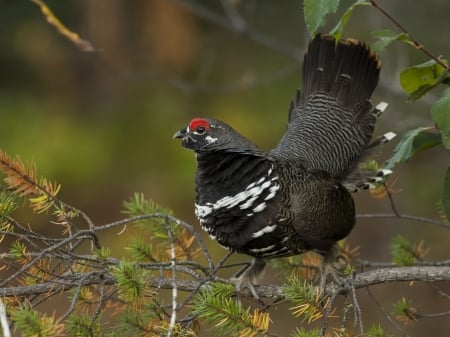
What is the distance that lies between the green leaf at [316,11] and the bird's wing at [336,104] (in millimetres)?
1297

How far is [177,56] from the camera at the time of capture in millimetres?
12250

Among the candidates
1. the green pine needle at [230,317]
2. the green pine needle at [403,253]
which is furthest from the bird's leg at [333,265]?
the green pine needle at [230,317]

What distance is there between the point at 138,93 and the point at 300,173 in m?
9.19

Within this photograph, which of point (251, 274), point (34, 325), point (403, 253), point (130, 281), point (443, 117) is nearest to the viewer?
point (34, 325)

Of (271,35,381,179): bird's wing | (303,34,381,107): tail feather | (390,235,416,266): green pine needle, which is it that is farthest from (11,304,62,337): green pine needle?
(303,34,381,107): tail feather

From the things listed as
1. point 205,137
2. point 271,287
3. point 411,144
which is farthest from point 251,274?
point 411,144

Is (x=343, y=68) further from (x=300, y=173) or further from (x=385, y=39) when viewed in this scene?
(x=385, y=39)

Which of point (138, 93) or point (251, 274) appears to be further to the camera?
point (138, 93)

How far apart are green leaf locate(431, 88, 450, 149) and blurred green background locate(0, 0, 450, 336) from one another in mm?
6494

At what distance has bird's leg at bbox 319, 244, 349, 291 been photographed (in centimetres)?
371

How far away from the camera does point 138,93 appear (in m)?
12.7

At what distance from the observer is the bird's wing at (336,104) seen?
420 centimetres

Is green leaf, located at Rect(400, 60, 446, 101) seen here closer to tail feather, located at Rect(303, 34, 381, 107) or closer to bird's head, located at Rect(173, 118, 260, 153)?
bird's head, located at Rect(173, 118, 260, 153)

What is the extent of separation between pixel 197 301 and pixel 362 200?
726 centimetres
